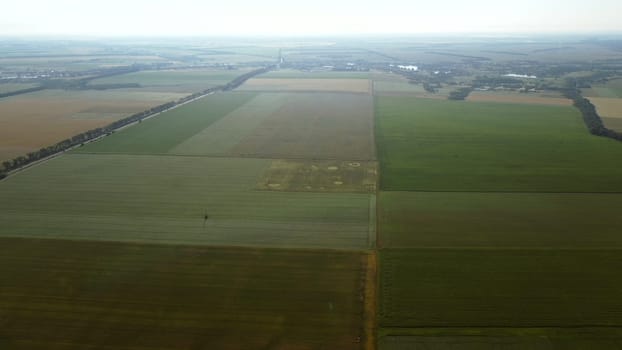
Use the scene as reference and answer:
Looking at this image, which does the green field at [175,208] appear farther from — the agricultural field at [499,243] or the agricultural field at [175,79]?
the agricultural field at [175,79]

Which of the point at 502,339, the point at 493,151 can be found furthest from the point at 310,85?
the point at 502,339

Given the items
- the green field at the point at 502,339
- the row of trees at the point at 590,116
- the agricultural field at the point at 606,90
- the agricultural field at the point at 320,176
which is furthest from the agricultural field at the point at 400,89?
the green field at the point at 502,339

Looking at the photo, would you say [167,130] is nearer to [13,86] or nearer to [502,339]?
[502,339]

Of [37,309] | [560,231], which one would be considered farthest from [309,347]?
[560,231]

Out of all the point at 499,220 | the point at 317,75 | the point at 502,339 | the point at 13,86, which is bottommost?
the point at 502,339

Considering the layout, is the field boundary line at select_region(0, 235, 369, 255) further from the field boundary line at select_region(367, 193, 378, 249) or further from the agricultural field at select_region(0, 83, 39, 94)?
the agricultural field at select_region(0, 83, 39, 94)

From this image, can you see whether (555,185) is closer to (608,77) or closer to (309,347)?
(309,347)
